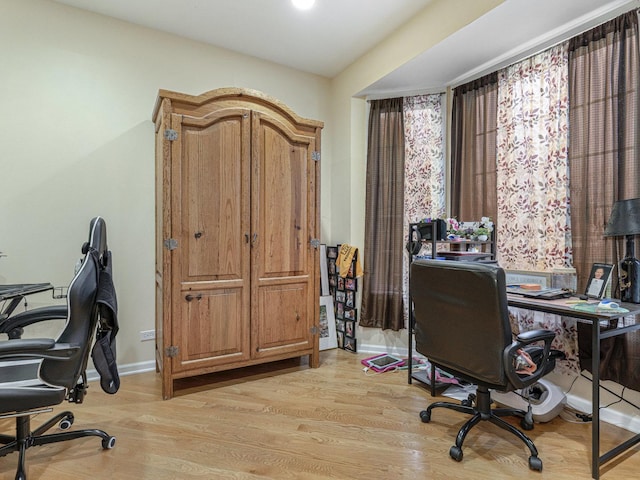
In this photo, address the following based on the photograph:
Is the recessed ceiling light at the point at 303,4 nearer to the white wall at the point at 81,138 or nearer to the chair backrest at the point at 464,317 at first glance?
the white wall at the point at 81,138

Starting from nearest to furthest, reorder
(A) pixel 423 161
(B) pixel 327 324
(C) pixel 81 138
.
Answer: (C) pixel 81 138 → (A) pixel 423 161 → (B) pixel 327 324

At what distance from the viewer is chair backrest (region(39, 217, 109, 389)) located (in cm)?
143

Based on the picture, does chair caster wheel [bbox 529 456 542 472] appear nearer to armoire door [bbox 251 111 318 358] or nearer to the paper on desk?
the paper on desk

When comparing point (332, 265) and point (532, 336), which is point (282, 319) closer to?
point (332, 265)

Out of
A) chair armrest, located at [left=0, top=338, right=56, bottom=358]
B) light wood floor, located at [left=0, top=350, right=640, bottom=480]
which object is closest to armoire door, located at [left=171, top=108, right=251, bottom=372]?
light wood floor, located at [left=0, top=350, right=640, bottom=480]

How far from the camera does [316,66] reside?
134 inches

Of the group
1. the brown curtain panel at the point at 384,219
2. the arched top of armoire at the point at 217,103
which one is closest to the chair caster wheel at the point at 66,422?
the arched top of armoire at the point at 217,103

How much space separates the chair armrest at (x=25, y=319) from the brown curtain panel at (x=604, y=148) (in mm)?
3137

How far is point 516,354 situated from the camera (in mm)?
1624

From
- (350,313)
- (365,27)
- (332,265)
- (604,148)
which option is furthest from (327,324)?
(365,27)

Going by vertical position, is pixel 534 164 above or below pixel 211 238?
above

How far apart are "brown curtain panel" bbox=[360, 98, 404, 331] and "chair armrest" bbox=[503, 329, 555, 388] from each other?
1.50 meters

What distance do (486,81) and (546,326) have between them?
197 centimetres

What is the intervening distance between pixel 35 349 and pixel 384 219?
2.67 m
